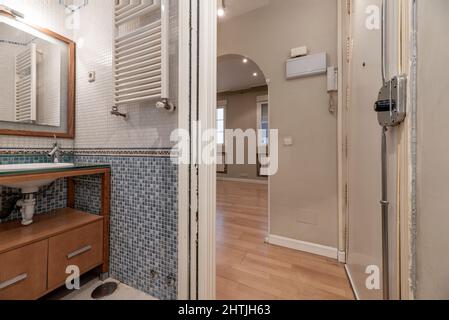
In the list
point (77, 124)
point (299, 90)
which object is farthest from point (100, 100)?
point (299, 90)

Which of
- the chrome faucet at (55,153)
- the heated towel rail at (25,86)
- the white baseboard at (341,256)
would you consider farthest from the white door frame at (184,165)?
the white baseboard at (341,256)

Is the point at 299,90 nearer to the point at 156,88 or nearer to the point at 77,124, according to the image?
the point at 156,88

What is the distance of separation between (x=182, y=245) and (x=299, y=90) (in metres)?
1.76

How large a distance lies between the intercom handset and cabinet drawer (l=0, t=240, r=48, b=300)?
1749 mm

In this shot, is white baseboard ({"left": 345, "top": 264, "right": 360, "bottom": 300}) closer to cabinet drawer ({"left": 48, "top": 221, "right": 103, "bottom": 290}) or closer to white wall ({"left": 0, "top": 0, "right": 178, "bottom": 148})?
white wall ({"left": 0, "top": 0, "right": 178, "bottom": 148})

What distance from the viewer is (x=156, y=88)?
1.15 metres

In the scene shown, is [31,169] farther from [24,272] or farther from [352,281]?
[352,281]

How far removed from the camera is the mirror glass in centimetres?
128

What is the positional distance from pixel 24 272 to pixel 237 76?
4.82 meters

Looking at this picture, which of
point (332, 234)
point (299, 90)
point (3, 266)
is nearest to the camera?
point (3, 266)

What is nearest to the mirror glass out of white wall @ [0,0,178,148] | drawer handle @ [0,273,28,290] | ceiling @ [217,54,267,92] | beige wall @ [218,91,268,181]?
white wall @ [0,0,178,148]

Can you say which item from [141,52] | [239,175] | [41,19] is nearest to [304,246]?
[141,52]

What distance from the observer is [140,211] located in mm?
1240
